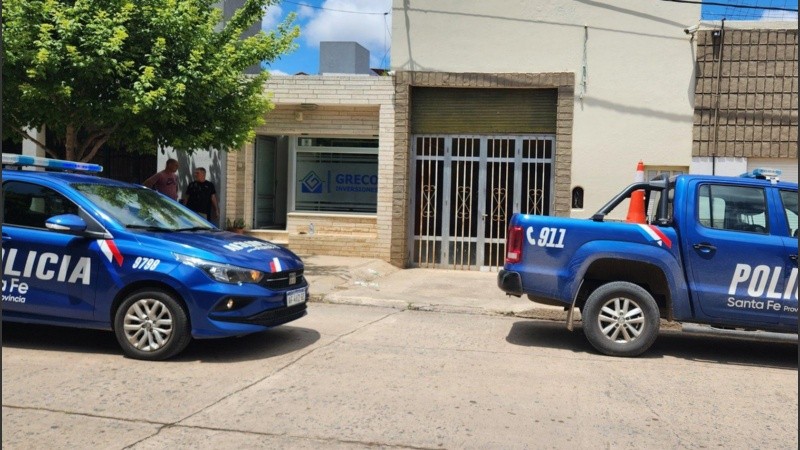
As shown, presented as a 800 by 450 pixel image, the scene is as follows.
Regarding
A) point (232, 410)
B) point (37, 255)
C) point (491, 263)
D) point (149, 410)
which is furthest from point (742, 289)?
point (491, 263)

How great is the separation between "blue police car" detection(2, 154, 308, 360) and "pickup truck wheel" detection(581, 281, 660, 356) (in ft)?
9.54

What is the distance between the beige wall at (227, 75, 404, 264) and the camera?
1429 cm

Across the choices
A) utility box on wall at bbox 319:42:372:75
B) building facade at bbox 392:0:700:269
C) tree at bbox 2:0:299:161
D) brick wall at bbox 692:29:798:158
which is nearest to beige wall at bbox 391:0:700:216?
building facade at bbox 392:0:700:269

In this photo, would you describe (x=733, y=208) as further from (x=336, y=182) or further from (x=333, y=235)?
(x=336, y=182)

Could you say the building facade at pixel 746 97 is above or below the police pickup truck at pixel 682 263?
above

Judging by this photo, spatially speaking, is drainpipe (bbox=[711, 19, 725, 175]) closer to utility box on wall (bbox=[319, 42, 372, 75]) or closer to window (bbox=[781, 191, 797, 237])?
window (bbox=[781, 191, 797, 237])

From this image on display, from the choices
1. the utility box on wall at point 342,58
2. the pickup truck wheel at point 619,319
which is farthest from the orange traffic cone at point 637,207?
the utility box on wall at point 342,58

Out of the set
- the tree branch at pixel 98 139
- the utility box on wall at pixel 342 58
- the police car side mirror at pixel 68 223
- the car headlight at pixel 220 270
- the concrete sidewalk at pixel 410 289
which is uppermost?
the utility box on wall at pixel 342 58

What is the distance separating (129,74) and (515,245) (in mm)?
6306

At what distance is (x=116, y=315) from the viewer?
250 inches

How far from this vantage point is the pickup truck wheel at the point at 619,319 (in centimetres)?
705

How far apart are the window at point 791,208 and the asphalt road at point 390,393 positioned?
4.40 ft

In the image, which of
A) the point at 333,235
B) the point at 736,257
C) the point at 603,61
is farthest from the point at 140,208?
the point at 603,61

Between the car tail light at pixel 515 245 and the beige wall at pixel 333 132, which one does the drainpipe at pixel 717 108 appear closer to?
the beige wall at pixel 333 132
